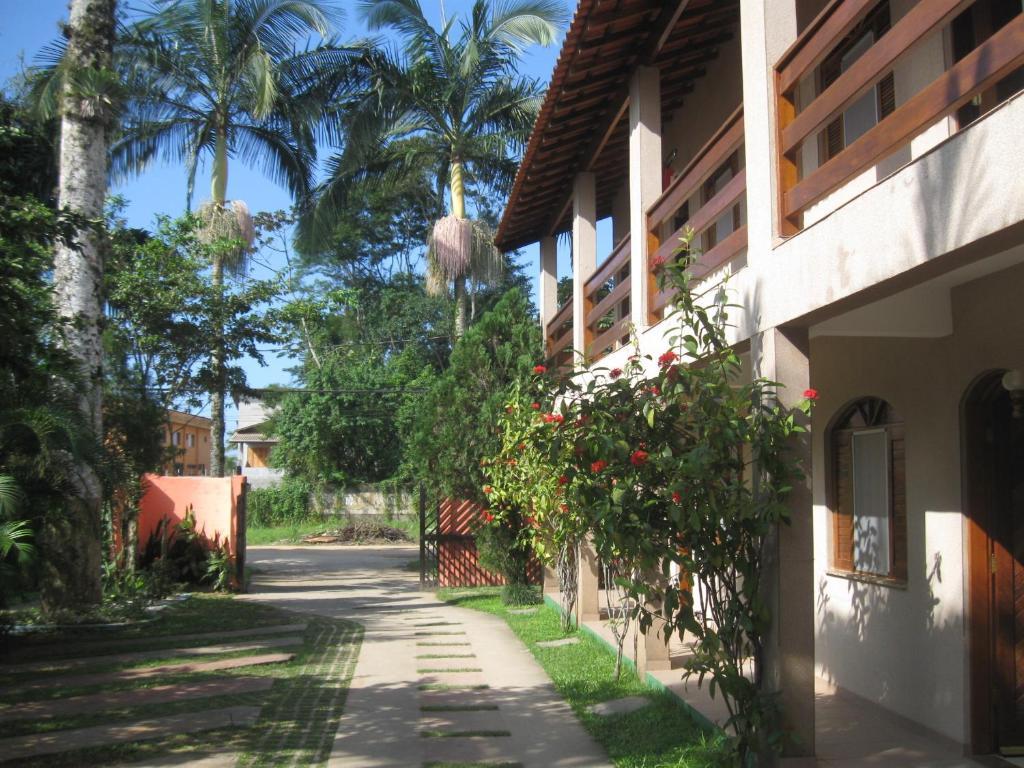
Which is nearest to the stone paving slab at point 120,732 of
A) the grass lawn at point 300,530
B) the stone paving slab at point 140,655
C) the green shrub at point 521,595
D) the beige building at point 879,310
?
the stone paving slab at point 140,655

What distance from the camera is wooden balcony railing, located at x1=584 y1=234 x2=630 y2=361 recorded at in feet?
30.2

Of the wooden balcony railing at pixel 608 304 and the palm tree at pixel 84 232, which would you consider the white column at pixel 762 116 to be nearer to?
the wooden balcony railing at pixel 608 304

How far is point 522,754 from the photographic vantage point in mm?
6445

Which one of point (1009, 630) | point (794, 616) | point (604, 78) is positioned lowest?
point (1009, 630)

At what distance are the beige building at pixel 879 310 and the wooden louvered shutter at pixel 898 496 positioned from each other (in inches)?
0.6

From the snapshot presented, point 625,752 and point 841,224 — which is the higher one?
point 841,224

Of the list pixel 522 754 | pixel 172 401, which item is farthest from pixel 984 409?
pixel 172 401

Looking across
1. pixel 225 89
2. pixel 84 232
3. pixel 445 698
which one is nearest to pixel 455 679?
pixel 445 698

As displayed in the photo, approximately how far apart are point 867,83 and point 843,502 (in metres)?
4.14

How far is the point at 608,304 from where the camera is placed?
9.69 meters

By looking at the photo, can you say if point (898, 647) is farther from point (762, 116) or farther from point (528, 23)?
point (528, 23)

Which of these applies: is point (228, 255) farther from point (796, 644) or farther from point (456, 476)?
point (796, 644)

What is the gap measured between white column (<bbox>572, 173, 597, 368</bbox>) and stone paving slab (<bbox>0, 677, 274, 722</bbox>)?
4.98 metres

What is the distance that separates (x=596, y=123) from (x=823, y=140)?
2888 mm
